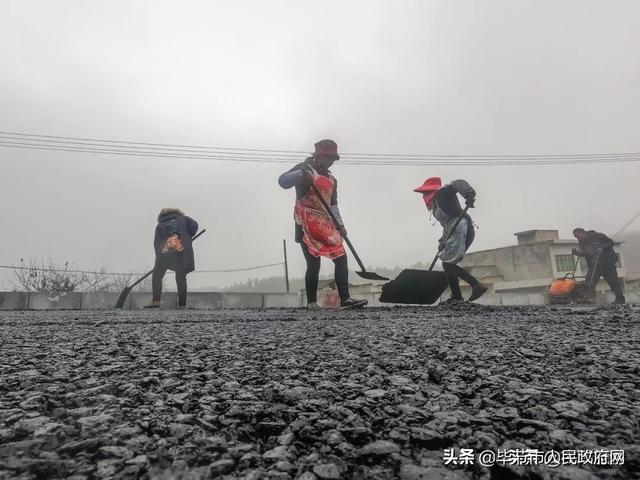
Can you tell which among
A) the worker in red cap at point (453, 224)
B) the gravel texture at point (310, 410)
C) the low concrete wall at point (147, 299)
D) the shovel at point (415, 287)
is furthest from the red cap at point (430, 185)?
the low concrete wall at point (147, 299)

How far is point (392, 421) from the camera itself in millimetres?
801

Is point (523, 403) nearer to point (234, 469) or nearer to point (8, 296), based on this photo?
point (234, 469)

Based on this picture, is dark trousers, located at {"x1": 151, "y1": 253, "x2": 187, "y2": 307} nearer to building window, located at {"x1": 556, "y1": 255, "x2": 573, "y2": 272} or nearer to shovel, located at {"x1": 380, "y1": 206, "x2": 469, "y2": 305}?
shovel, located at {"x1": 380, "y1": 206, "x2": 469, "y2": 305}

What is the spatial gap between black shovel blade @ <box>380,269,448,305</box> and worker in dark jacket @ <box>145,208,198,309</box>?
3620 mm

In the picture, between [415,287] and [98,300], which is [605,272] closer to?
[415,287]

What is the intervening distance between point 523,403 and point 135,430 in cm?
75

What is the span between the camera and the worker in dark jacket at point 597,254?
988 centimetres

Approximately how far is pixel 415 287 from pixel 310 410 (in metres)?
4.93

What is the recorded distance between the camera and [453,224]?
6.09 metres

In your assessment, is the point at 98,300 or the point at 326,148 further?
the point at 98,300

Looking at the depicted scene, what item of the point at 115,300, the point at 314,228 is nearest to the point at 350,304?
the point at 314,228

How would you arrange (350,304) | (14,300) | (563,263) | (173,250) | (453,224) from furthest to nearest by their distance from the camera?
(563,263) → (14,300) → (173,250) → (453,224) → (350,304)

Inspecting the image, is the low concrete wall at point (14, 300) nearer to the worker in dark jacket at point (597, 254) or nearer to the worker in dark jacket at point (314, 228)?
the worker in dark jacket at point (314, 228)

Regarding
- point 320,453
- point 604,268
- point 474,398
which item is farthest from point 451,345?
point 604,268
